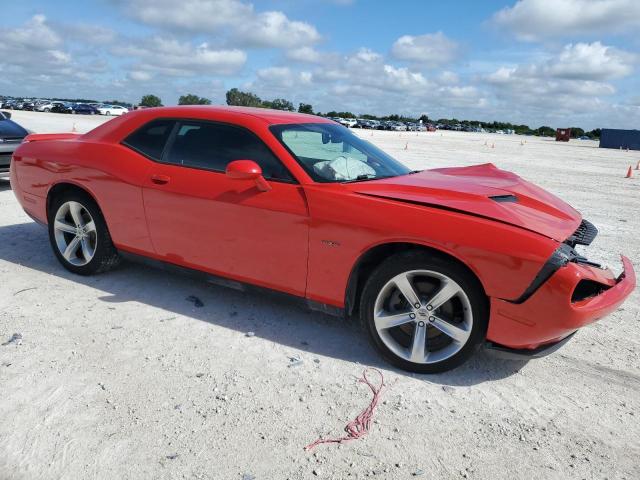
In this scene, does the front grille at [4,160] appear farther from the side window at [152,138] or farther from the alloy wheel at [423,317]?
the alloy wheel at [423,317]

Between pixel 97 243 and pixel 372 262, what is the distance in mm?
2513

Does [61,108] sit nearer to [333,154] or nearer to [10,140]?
[10,140]

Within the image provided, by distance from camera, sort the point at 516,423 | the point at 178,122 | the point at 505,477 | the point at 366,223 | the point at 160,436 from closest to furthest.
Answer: the point at 505,477 < the point at 160,436 < the point at 516,423 < the point at 366,223 < the point at 178,122

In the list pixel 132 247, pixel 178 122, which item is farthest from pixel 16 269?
pixel 178 122

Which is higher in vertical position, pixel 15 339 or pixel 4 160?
pixel 4 160

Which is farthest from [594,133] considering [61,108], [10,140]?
[10,140]

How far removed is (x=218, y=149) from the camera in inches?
150

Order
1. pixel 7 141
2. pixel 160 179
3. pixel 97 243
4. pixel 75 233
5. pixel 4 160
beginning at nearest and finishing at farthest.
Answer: pixel 160 179 → pixel 97 243 → pixel 75 233 → pixel 4 160 → pixel 7 141

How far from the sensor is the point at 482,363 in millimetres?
3354

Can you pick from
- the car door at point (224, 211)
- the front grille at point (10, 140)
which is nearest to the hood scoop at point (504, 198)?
the car door at point (224, 211)

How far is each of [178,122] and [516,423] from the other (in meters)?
3.20

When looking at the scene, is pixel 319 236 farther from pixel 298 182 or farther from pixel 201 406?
pixel 201 406

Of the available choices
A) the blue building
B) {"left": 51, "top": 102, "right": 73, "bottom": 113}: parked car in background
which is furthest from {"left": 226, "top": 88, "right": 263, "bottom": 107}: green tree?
the blue building

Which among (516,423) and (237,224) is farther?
(237,224)
